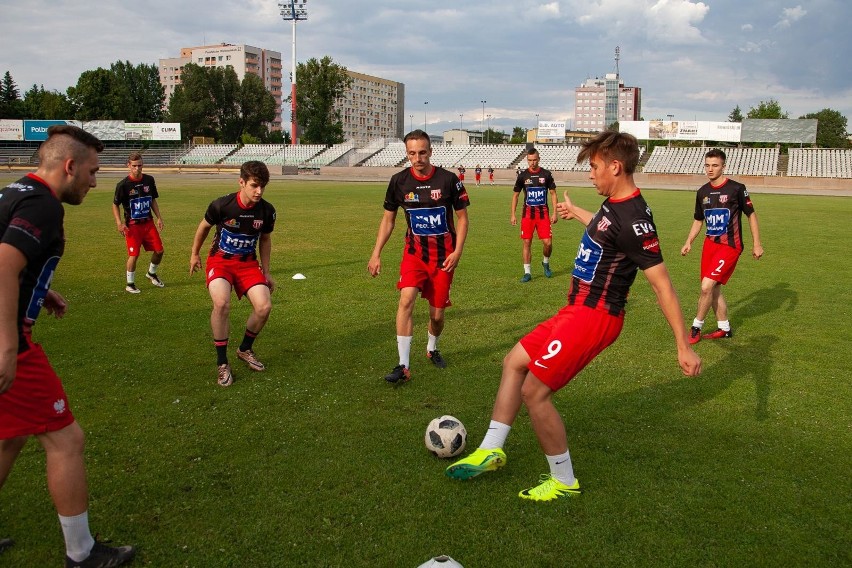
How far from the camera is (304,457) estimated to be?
4.82 metres

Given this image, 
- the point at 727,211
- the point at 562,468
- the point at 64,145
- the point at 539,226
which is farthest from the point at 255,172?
the point at 539,226

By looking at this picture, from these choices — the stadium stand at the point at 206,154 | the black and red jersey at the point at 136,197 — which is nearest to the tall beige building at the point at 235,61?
the stadium stand at the point at 206,154

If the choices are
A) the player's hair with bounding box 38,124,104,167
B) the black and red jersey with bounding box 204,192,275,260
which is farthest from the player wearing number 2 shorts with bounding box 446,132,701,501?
the black and red jersey with bounding box 204,192,275,260

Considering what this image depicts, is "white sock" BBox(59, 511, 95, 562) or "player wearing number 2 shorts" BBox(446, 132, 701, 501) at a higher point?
"player wearing number 2 shorts" BBox(446, 132, 701, 501)

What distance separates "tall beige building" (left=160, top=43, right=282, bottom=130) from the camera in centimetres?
16400

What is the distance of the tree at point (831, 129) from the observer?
98.6 metres

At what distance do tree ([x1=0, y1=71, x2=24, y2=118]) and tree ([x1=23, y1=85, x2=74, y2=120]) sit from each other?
94 centimetres

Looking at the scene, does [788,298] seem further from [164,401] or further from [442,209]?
[164,401]

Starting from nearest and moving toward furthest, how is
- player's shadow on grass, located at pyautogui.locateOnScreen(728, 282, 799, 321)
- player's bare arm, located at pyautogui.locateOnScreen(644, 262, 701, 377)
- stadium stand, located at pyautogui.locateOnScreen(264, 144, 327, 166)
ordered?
player's bare arm, located at pyautogui.locateOnScreen(644, 262, 701, 377)
player's shadow on grass, located at pyautogui.locateOnScreen(728, 282, 799, 321)
stadium stand, located at pyautogui.locateOnScreen(264, 144, 327, 166)

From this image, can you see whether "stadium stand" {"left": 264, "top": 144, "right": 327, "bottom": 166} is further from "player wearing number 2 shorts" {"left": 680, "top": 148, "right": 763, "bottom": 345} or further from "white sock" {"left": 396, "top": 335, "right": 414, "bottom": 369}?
"white sock" {"left": 396, "top": 335, "right": 414, "bottom": 369}

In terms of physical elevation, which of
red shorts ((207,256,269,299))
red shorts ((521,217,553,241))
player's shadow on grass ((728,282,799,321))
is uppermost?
red shorts ((521,217,553,241))

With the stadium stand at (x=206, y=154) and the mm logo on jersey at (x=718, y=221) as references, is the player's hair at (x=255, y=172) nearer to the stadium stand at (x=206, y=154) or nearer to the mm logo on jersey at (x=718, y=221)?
the mm logo on jersey at (x=718, y=221)

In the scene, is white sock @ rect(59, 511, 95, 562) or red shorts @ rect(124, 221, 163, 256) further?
red shorts @ rect(124, 221, 163, 256)

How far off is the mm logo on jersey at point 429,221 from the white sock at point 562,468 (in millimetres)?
3193
